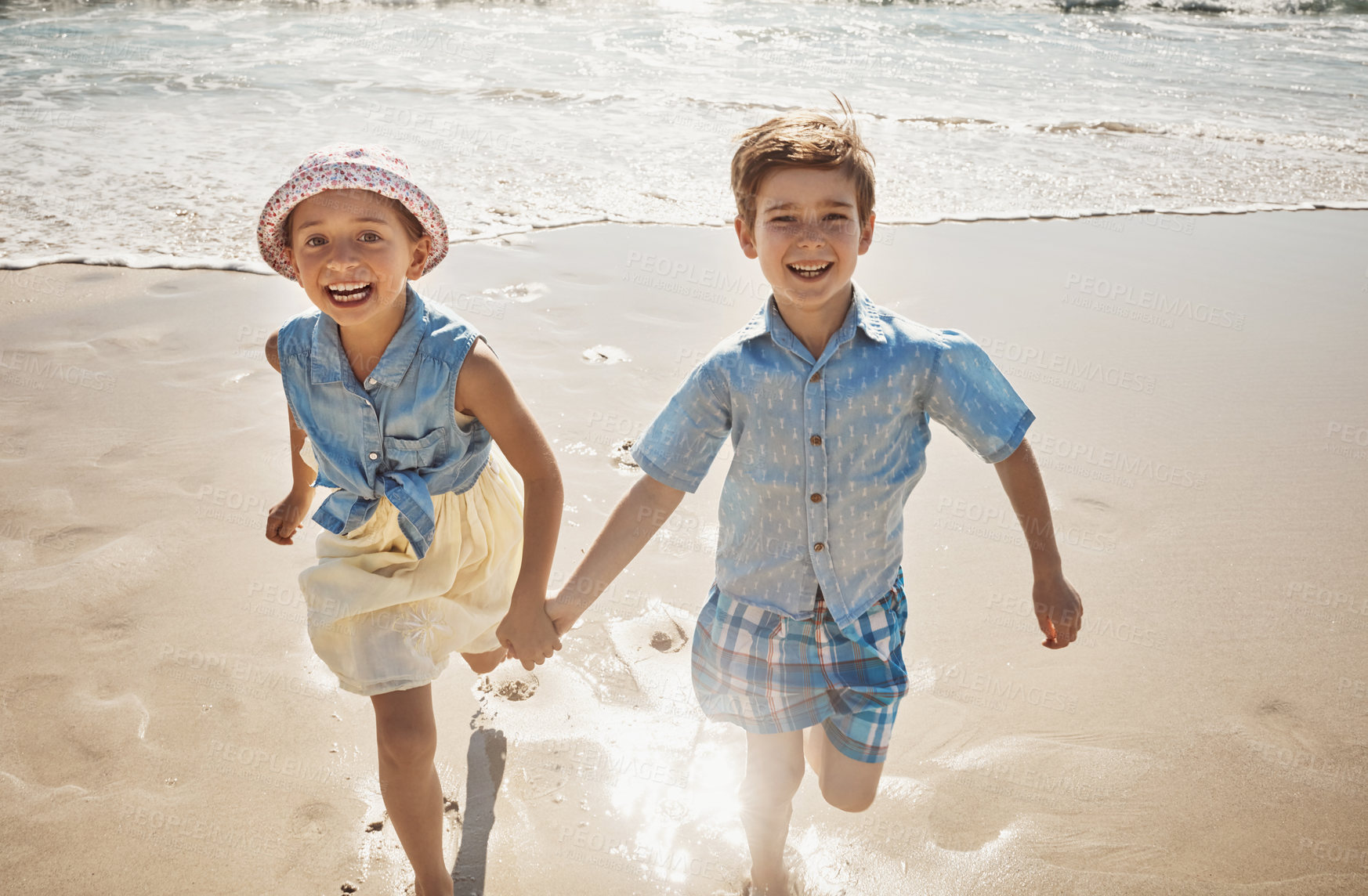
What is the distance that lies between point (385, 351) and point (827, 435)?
37.8 inches

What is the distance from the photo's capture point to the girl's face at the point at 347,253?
78.3 inches

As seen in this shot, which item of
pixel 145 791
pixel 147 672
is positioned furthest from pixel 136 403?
pixel 145 791

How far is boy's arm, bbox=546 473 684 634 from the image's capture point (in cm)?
204

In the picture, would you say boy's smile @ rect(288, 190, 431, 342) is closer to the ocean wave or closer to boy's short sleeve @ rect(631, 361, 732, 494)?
boy's short sleeve @ rect(631, 361, 732, 494)

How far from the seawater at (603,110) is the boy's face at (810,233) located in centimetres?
467

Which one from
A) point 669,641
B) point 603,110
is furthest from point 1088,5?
point 669,641

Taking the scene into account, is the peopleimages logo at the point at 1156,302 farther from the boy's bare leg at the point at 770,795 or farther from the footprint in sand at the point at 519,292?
the boy's bare leg at the point at 770,795

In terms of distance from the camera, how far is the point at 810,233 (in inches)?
74.8

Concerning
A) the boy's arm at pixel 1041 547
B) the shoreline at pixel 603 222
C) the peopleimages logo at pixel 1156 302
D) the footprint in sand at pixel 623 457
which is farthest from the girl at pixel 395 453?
the peopleimages logo at pixel 1156 302

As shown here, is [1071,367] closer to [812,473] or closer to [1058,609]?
[1058,609]

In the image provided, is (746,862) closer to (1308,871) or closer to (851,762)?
(851,762)

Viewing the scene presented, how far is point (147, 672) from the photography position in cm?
280

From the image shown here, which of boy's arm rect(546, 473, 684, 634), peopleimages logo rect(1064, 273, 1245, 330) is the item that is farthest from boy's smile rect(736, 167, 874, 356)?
peopleimages logo rect(1064, 273, 1245, 330)

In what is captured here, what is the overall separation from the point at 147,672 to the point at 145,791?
46 centimetres
